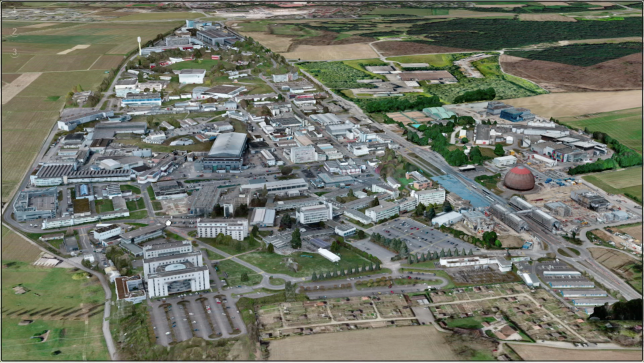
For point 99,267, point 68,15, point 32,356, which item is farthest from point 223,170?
point 68,15

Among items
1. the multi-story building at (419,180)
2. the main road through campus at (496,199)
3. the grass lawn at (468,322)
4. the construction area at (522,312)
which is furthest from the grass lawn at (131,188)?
the grass lawn at (468,322)

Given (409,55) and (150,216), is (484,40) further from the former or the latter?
(150,216)

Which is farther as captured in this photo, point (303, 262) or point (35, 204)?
point (35, 204)

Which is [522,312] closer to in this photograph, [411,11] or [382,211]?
[382,211]

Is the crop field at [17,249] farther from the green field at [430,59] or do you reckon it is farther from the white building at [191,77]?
the green field at [430,59]

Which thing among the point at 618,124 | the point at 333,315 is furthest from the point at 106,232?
the point at 618,124

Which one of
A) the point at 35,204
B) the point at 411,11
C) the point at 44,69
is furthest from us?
the point at 411,11

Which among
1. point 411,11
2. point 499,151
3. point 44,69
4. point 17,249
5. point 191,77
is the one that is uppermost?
point 411,11
